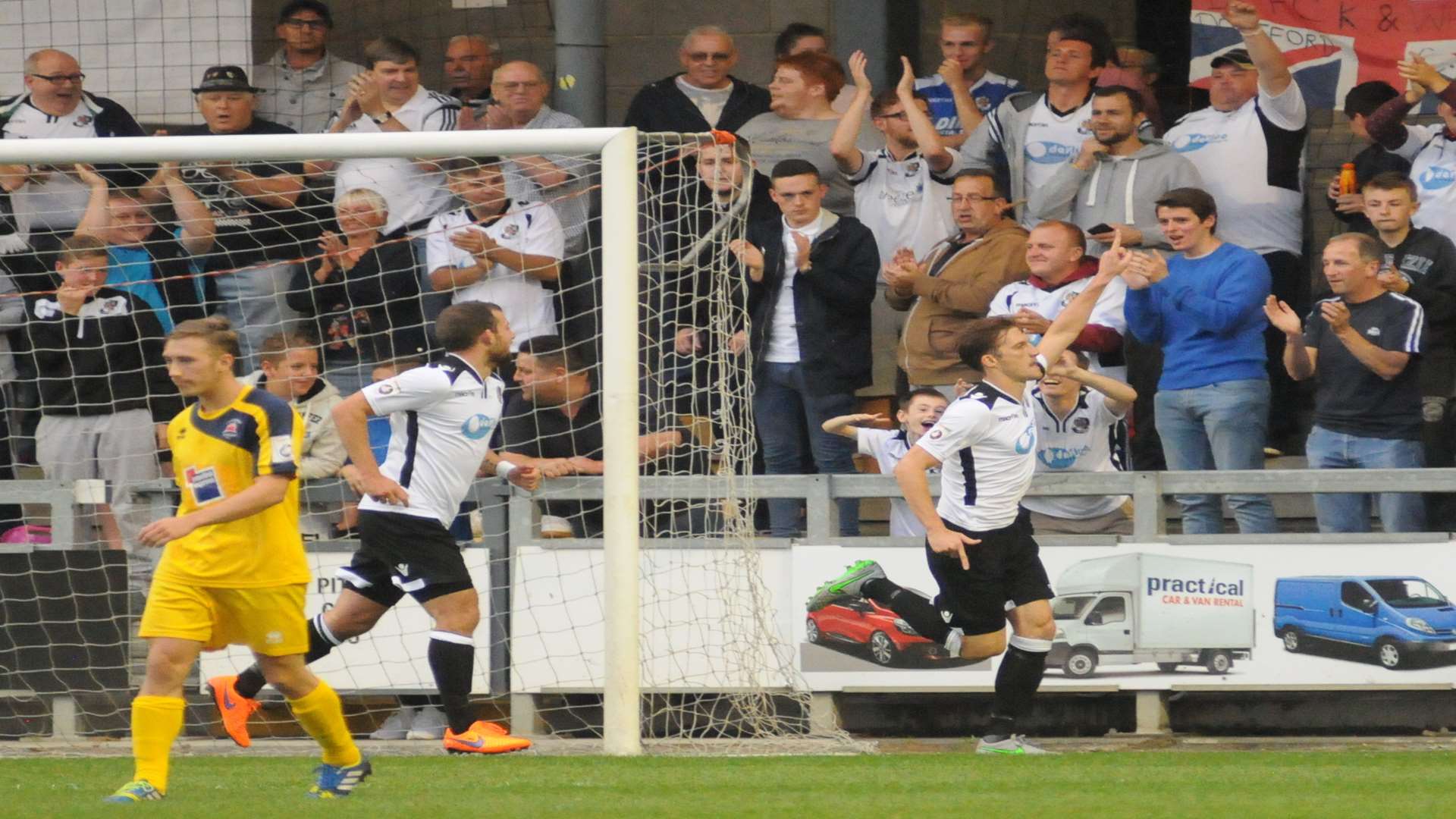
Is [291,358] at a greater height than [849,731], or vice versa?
[291,358]

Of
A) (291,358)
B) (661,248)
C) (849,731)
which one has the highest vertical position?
(661,248)

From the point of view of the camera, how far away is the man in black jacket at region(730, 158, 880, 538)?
8.07m

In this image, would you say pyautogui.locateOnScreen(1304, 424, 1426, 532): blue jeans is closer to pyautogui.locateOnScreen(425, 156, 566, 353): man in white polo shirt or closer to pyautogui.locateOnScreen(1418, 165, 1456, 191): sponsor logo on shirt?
pyautogui.locateOnScreen(1418, 165, 1456, 191): sponsor logo on shirt

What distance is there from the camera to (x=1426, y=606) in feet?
23.3

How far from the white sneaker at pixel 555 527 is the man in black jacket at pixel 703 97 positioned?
7.58 ft

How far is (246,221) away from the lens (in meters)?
8.97

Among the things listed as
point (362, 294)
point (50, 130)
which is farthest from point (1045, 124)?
point (50, 130)

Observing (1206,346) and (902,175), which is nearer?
(1206,346)

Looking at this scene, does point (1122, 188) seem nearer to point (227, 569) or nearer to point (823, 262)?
point (823, 262)

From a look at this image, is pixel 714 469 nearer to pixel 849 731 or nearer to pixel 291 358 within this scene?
pixel 849 731

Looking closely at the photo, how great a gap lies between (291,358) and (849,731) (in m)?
3.06

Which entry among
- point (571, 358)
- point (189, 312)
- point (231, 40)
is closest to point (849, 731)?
point (571, 358)

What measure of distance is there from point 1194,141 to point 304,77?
4796 mm

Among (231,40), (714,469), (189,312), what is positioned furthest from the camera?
(231,40)
